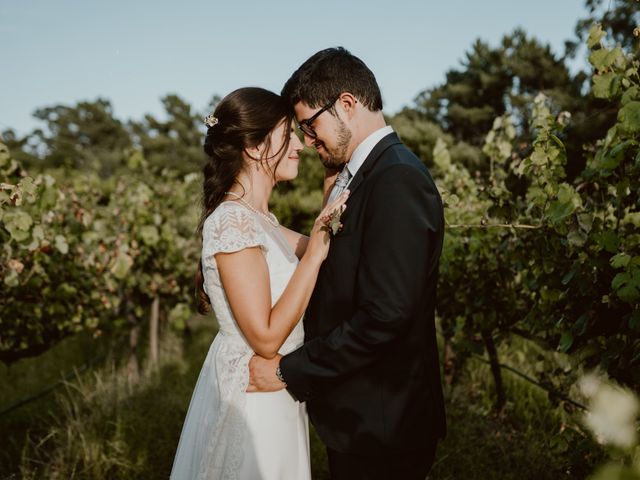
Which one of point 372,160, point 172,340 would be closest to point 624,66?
point 372,160

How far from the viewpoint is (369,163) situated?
75.0 inches

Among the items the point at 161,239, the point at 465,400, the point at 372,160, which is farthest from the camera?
the point at 161,239

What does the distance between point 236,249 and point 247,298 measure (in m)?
0.19

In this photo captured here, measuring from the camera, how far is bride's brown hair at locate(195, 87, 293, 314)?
2.32m

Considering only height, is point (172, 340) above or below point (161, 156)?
below

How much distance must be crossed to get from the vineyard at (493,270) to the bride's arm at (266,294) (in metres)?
0.91

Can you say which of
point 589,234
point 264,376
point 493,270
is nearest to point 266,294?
point 264,376

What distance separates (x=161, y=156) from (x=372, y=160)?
3558 cm

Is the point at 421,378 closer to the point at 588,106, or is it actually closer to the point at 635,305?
the point at 635,305

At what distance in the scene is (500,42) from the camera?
2412cm

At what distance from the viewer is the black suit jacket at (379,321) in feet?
5.51

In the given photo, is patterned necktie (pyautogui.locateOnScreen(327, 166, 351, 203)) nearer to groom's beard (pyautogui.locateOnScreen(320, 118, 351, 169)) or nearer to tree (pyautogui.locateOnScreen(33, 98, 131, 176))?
groom's beard (pyautogui.locateOnScreen(320, 118, 351, 169))

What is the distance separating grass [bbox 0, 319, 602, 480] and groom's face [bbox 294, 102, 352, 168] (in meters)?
1.63

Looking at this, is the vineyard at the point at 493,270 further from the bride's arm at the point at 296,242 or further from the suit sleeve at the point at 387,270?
the bride's arm at the point at 296,242
